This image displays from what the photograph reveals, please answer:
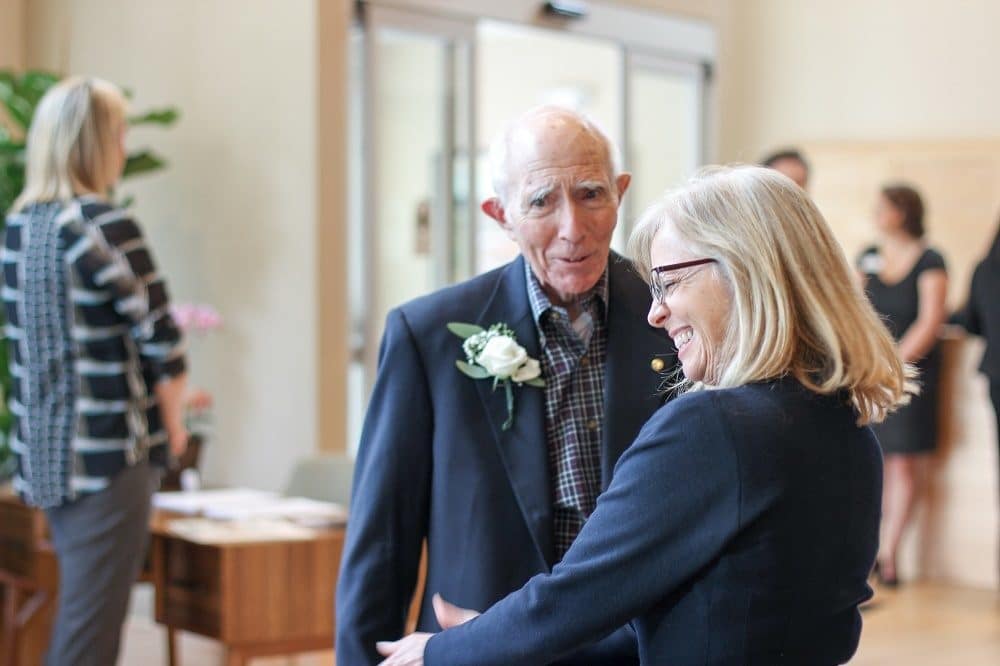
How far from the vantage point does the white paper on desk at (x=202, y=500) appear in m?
4.46

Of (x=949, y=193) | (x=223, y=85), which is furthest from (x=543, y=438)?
(x=949, y=193)

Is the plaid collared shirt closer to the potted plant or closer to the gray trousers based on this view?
the gray trousers

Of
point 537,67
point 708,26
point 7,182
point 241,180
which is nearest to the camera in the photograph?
point 7,182

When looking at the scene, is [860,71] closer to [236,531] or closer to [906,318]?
[906,318]

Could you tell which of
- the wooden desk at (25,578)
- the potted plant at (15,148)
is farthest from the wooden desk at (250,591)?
the potted plant at (15,148)

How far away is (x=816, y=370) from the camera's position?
1705 millimetres

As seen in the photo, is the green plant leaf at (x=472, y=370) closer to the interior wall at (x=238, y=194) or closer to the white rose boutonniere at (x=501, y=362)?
the white rose boutonniere at (x=501, y=362)

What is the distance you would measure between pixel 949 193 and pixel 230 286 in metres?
4.32

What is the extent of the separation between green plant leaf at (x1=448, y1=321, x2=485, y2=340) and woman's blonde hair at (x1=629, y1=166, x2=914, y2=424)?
0.68 meters

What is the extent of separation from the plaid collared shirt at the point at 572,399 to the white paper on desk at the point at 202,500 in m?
2.26

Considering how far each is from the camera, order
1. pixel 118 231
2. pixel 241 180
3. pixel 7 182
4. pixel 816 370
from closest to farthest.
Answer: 1. pixel 816 370
2. pixel 118 231
3. pixel 7 182
4. pixel 241 180

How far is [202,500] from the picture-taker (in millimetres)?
4605

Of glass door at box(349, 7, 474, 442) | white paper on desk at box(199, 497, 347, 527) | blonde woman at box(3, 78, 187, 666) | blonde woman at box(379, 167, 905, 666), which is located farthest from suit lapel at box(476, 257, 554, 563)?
glass door at box(349, 7, 474, 442)

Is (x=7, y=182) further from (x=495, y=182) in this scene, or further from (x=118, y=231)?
(x=495, y=182)
